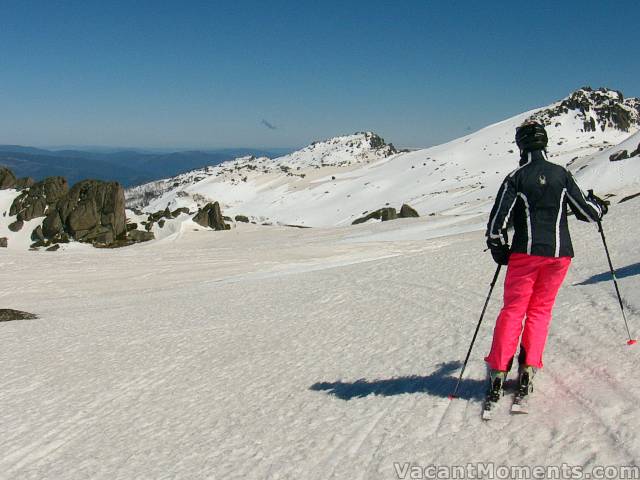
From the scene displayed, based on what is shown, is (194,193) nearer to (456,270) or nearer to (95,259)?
(95,259)

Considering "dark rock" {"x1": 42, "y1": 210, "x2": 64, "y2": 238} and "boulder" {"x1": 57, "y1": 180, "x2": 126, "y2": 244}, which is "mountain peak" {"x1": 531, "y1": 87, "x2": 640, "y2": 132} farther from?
"dark rock" {"x1": 42, "y1": 210, "x2": 64, "y2": 238}

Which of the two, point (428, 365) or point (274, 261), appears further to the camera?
point (274, 261)

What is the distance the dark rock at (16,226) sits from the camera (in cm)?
6387

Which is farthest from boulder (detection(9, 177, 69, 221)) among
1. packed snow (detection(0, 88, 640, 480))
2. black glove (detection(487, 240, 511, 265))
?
black glove (detection(487, 240, 511, 265))

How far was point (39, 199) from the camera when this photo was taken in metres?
66.6

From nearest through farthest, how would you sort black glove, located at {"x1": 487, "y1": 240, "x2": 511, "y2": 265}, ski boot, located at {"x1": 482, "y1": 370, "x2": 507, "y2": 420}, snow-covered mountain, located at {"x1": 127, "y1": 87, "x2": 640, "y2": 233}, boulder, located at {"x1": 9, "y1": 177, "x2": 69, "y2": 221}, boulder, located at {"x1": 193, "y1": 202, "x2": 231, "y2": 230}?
ski boot, located at {"x1": 482, "y1": 370, "x2": 507, "y2": 420} → black glove, located at {"x1": 487, "y1": 240, "x2": 511, "y2": 265} → boulder, located at {"x1": 193, "y1": 202, "x2": 231, "y2": 230} → boulder, located at {"x1": 9, "y1": 177, "x2": 69, "y2": 221} → snow-covered mountain, located at {"x1": 127, "y1": 87, "x2": 640, "y2": 233}

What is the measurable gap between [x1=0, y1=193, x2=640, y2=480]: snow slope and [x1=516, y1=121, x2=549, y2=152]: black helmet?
110 inches

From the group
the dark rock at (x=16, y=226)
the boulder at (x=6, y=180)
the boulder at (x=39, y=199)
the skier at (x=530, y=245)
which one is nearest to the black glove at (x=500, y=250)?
the skier at (x=530, y=245)

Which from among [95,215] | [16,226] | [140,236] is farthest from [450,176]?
[16,226]

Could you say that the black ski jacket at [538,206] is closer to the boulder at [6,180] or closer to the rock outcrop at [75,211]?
the rock outcrop at [75,211]

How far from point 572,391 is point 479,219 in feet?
120

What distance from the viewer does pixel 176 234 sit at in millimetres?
57062

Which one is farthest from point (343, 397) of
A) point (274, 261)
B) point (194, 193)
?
point (194, 193)

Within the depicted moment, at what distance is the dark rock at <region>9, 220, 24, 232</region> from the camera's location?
6387cm
